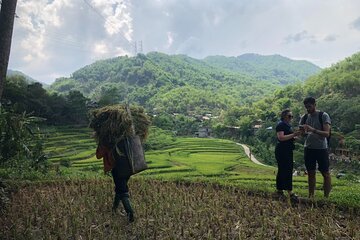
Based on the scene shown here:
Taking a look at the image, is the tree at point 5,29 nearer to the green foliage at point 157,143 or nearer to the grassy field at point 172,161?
the grassy field at point 172,161

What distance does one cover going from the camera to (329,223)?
16.4 ft

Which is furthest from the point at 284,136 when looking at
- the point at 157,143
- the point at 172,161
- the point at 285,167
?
the point at 157,143

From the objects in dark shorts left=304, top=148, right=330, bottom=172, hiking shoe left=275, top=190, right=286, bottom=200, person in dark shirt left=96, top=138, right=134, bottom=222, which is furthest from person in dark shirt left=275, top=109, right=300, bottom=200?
person in dark shirt left=96, top=138, right=134, bottom=222

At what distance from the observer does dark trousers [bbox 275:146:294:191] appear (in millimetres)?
6629

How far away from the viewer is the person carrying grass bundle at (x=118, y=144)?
5.46 metres

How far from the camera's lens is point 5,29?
5.15 meters

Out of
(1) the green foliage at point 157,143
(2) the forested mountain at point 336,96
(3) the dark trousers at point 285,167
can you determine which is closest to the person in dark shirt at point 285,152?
(3) the dark trousers at point 285,167

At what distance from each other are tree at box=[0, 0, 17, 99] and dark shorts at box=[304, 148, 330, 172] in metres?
5.31

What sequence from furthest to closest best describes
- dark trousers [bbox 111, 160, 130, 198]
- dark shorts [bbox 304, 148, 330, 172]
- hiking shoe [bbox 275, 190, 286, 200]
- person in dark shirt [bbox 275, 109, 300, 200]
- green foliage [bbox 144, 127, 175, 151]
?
green foliage [bbox 144, 127, 175, 151] < hiking shoe [bbox 275, 190, 286, 200] < person in dark shirt [bbox 275, 109, 300, 200] < dark shorts [bbox 304, 148, 330, 172] < dark trousers [bbox 111, 160, 130, 198]

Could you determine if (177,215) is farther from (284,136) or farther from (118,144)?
(284,136)

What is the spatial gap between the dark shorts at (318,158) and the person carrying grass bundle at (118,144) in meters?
3.29

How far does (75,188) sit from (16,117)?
220 cm

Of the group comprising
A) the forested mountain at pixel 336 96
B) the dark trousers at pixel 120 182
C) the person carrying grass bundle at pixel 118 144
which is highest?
the forested mountain at pixel 336 96

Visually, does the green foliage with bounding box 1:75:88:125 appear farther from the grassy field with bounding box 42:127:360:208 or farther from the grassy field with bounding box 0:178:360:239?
the grassy field with bounding box 0:178:360:239
